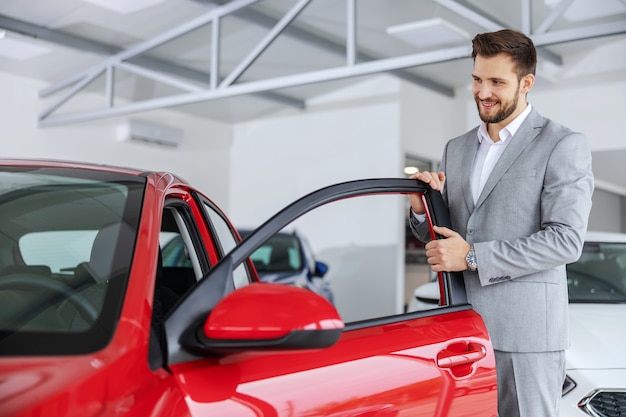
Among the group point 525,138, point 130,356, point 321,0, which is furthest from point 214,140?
point 130,356

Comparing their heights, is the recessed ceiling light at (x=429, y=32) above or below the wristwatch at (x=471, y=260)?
above

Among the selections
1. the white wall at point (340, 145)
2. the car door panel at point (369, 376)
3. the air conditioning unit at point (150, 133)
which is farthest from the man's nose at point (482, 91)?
the air conditioning unit at point (150, 133)

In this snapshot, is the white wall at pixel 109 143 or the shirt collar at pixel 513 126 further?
the white wall at pixel 109 143

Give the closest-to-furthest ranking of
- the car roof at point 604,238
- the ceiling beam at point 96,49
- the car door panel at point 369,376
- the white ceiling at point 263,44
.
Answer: the car door panel at point 369,376 < the car roof at point 604,238 < the white ceiling at point 263,44 < the ceiling beam at point 96,49

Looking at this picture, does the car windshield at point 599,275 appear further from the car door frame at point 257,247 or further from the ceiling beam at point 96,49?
the ceiling beam at point 96,49

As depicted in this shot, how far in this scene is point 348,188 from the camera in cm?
157

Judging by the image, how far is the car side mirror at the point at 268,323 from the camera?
112 cm

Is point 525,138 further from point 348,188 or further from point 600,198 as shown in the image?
point 600,198

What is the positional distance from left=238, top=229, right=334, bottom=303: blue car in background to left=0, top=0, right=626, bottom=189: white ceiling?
154cm

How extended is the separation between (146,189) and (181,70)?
789 cm

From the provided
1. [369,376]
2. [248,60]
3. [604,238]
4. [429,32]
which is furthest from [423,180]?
[429,32]

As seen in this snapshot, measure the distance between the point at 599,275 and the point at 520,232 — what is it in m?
2.20

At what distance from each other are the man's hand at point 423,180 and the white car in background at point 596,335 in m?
1.30

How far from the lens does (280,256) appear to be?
739 cm
